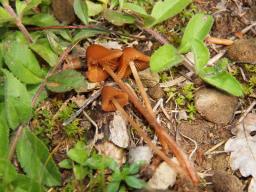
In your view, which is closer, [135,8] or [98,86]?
[98,86]

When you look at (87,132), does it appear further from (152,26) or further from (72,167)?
(152,26)

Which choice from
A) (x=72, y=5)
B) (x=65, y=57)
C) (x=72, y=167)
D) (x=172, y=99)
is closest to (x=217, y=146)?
(x=172, y=99)

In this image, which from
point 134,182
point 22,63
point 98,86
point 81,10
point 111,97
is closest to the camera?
point 134,182

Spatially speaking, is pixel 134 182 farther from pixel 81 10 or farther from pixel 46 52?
pixel 81 10

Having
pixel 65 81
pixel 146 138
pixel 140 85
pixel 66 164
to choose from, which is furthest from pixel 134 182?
pixel 65 81

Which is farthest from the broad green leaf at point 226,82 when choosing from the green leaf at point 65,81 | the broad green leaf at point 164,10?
the green leaf at point 65,81

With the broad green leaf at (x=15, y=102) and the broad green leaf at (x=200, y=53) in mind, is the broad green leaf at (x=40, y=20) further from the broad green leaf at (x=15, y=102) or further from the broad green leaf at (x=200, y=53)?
the broad green leaf at (x=200, y=53)
